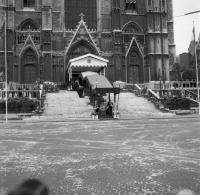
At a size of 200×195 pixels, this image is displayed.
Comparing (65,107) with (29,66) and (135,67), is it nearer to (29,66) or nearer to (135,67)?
(29,66)

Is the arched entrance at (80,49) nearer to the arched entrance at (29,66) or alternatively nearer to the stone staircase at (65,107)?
the arched entrance at (29,66)

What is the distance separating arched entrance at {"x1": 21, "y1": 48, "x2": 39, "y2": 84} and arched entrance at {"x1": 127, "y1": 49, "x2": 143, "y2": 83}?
12929mm

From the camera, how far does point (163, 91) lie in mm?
39719

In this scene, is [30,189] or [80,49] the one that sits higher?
[80,49]

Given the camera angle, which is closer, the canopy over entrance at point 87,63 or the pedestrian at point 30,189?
the pedestrian at point 30,189

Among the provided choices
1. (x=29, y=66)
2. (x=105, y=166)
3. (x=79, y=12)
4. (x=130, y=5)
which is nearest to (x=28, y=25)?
(x=29, y=66)

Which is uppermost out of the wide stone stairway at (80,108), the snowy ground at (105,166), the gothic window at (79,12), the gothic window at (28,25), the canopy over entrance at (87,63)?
the gothic window at (79,12)

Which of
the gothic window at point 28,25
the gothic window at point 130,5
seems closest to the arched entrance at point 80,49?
the gothic window at point 28,25

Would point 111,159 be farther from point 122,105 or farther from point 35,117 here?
point 122,105

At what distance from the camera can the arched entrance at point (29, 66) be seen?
45156 millimetres

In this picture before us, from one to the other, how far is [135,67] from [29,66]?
14805 millimetres

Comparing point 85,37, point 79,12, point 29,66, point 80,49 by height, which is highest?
point 79,12

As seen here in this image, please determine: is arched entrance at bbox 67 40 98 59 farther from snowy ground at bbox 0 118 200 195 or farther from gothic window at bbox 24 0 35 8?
snowy ground at bbox 0 118 200 195

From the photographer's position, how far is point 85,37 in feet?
154
